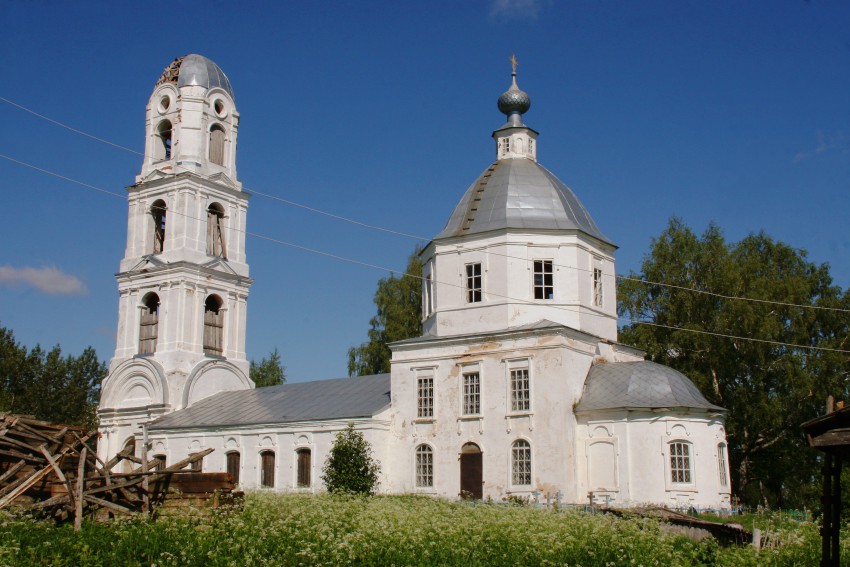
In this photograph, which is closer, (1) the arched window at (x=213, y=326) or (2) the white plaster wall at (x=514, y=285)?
(2) the white plaster wall at (x=514, y=285)

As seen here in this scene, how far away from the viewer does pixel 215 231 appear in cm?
3759

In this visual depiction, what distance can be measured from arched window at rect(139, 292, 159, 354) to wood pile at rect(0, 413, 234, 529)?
63.8ft

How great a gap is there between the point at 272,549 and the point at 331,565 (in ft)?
3.79

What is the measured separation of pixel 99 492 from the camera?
15.8 meters

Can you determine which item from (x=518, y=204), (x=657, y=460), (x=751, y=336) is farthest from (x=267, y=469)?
(x=751, y=336)

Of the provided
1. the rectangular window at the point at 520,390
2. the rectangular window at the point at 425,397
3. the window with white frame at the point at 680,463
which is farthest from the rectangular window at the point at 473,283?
the window with white frame at the point at 680,463

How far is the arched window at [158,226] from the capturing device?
37.4 meters

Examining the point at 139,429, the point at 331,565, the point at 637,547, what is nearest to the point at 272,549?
the point at 331,565

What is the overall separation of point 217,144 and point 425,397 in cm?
1636

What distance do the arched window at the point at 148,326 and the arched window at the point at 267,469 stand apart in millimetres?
7954

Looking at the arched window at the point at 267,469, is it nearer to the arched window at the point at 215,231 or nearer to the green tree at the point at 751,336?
the arched window at the point at 215,231

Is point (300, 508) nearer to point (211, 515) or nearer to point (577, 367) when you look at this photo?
point (211, 515)

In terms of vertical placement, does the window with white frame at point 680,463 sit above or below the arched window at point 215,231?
below

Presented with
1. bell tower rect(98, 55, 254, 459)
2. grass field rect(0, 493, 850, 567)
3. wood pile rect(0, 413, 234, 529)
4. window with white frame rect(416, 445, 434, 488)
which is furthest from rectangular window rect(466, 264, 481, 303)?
A: grass field rect(0, 493, 850, 567)
